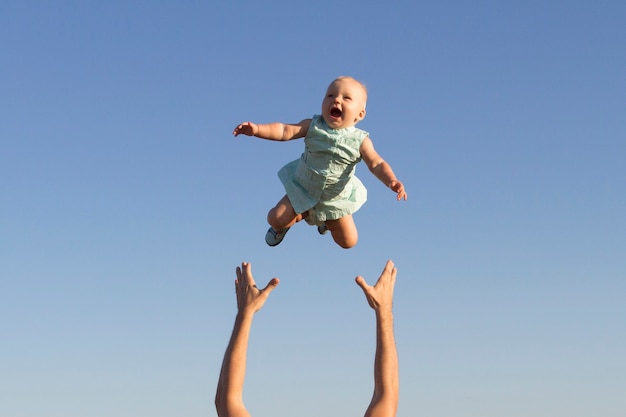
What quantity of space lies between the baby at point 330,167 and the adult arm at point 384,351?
4.09ft

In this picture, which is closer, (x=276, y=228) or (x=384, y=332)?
(x=384, y=332)

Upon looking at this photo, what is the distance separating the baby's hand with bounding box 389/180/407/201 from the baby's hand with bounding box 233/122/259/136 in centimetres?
176

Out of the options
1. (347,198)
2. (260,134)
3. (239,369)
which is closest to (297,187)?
(347,198)

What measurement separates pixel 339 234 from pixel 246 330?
3.52m

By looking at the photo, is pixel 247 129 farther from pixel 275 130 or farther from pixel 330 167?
pixel 330 167

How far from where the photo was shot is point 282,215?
41.2 feet

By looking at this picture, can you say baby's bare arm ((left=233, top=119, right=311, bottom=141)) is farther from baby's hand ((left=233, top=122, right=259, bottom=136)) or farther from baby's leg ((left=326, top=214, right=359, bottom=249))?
baby's leg ((left=326, top=214, right=359, bottom=249))

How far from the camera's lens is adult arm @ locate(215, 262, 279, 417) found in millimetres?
8750

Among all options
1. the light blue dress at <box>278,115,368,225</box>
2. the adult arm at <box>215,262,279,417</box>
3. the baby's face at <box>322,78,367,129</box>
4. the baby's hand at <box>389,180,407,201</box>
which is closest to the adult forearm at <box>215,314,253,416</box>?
the adult arm at <box>215,262,279,417</box>

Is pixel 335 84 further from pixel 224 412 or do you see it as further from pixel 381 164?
pixel 224 412

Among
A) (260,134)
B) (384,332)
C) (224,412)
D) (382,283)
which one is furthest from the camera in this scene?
(260,134)

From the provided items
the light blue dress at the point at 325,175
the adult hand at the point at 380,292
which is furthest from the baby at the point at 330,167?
the adult hand at the point at 380,292

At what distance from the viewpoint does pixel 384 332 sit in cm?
942

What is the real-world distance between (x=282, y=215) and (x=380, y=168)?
6.11ft
